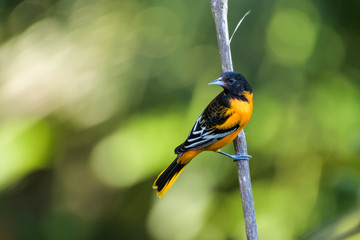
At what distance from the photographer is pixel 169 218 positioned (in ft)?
11.3

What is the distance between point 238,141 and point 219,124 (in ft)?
0.51

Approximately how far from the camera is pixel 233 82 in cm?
259

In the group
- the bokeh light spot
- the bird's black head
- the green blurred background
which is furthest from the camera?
the bokeh light spot

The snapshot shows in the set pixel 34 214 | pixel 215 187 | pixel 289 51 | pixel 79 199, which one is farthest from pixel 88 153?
pixel 289 51

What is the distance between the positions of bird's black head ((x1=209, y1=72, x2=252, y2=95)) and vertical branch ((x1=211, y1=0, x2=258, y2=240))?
0.14 ft

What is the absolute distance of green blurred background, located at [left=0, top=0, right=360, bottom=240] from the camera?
3.42m

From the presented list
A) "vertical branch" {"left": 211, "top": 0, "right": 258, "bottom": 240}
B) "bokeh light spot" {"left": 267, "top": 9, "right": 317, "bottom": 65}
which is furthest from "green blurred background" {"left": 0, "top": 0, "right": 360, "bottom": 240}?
"vertical branch" {"left": 211, "top": 0, "right": 258, "bottom": 240}

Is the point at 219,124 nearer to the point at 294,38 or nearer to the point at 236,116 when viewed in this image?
the point at 236,116

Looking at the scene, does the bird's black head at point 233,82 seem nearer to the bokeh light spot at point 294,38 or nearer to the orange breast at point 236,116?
the orange breast at point 236,116

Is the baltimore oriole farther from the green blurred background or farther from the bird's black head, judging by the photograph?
the green blurred background

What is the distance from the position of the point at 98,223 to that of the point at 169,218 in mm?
589

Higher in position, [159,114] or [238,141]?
[159,114]

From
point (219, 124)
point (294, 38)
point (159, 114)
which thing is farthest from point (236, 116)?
point (294, 38)

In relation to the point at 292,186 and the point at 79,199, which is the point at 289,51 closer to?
the point at 292,186
